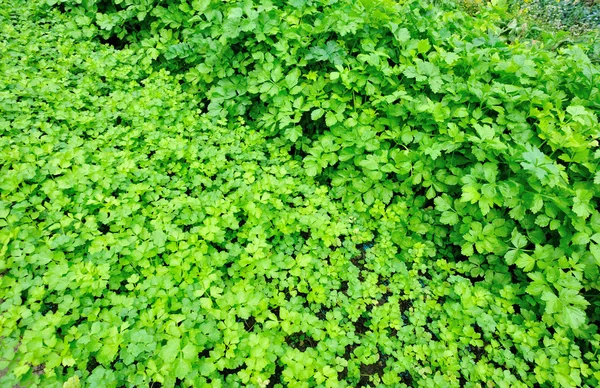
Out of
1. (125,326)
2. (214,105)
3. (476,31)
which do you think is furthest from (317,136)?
(125,326)

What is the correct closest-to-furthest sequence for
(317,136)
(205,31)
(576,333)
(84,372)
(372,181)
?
(84,372) → (576,333) → (372,181) → (317,136) → (205,31)

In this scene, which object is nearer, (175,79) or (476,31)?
(476,31)

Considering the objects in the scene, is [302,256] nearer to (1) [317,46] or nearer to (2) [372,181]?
(2) [372,181]

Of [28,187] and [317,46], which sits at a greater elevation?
[317,46]

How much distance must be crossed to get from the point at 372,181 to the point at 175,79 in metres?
2.71

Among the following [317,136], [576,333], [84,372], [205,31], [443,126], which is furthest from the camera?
[205,31]

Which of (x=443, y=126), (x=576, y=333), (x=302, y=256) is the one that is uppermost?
(x=443, y=126)

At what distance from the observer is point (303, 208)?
10.7 ft

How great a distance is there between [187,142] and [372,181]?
74.4 inches

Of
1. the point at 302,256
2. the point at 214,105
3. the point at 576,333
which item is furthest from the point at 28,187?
the point at 576,333

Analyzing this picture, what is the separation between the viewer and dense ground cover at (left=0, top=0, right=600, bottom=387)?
7.71 ft

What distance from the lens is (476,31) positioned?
12.7 feet

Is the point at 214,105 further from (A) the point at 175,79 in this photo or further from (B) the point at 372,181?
(B) the point at 372,181

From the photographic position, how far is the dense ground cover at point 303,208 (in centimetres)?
235
